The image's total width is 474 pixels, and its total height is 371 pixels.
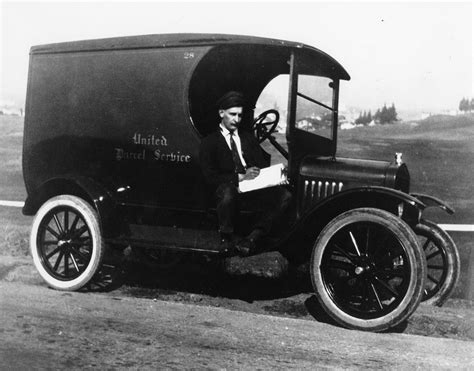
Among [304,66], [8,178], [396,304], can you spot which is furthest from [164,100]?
[8,178]

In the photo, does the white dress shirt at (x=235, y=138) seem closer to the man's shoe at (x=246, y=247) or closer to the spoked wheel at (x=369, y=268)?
the man's shoe at (x=246, y=247)

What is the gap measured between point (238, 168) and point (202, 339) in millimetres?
1696

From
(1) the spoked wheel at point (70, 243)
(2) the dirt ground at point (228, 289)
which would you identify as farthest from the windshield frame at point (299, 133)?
(1) the spoked wheel at point (70, 243)

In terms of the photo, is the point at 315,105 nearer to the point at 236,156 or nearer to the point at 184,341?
the point at 236,156

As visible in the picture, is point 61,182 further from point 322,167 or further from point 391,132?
point 391,132

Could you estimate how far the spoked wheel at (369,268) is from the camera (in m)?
4.10

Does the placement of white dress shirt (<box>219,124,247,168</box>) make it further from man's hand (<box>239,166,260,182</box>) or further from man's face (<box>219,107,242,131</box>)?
man's hand (<box>239,166,260,182</box>)

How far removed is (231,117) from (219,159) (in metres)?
0.36

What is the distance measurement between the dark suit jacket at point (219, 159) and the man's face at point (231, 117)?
0.37 feet

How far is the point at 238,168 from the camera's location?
503cm

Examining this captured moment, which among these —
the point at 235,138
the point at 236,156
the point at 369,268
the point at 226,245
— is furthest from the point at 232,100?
the point at 369,268

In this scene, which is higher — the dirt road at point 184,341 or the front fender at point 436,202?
the front fender at point 436,202

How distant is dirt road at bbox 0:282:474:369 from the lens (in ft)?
10.9

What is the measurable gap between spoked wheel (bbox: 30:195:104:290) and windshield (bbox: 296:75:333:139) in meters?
1.95
